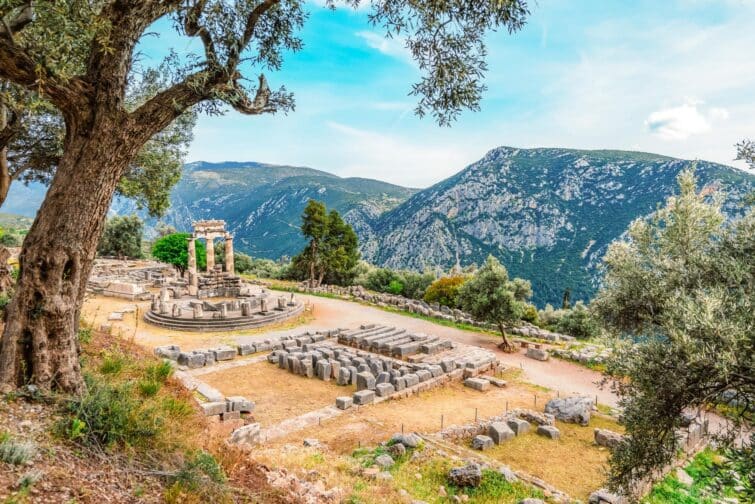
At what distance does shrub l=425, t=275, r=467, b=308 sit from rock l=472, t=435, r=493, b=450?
73.1ft

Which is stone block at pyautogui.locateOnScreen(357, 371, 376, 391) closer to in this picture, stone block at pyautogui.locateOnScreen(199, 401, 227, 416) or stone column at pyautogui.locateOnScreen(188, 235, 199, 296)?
stone block at pyautogui.locateOnScreen(199, 401, 227, 416)

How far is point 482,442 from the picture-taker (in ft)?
36.8

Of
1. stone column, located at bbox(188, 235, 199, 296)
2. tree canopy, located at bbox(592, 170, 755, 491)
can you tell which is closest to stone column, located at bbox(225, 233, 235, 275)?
stone column, located at bbox(188, 235, 199, 296)

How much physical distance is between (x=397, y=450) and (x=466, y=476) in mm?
1880

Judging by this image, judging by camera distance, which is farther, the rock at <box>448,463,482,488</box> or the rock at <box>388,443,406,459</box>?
the rock at <box>388,443,406,459</box>

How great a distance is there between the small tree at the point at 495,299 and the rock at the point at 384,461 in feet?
43.7

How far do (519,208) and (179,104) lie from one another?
94.6 metres

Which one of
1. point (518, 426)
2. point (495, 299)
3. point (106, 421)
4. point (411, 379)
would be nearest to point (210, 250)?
point (495, 299)

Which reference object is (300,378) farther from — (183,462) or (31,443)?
(31,443)

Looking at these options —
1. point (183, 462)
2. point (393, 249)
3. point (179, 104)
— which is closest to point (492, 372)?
point (183, 462)

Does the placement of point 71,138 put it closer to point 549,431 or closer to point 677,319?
point 677,319

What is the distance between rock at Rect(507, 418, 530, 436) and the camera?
40.1ft

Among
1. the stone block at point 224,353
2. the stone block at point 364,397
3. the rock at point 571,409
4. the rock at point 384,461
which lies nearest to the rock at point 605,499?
the rock at point 384,461

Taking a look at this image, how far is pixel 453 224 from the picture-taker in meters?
96.1
